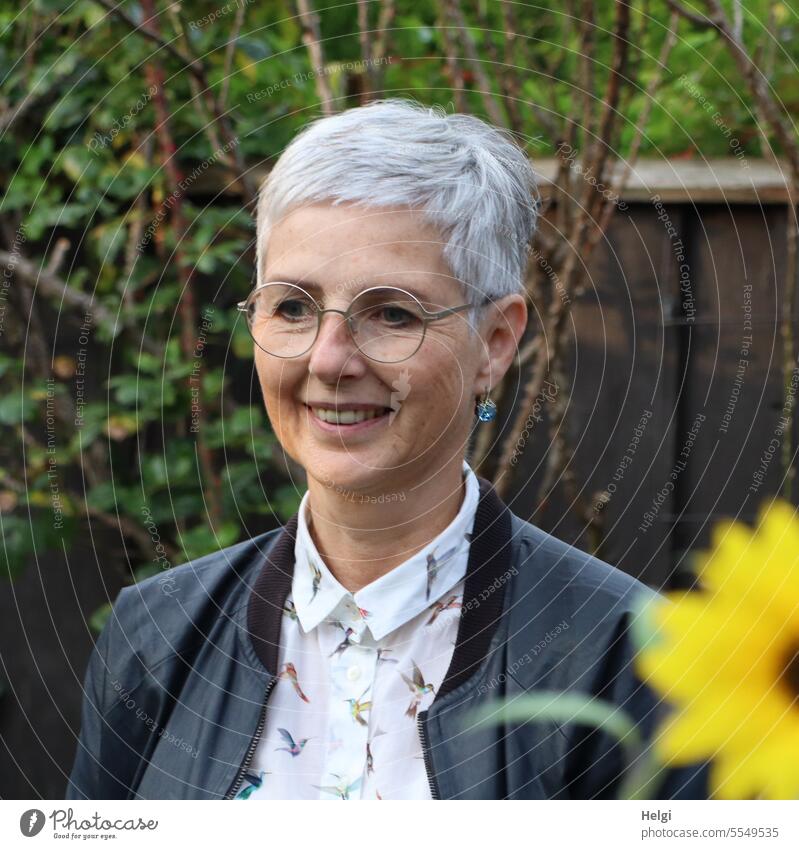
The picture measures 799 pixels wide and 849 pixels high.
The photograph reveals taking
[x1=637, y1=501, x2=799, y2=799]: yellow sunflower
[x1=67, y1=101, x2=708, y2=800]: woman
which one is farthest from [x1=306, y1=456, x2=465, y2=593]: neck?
[x1=637, y1=501, x2=799, y2=799]: yellow sunflower

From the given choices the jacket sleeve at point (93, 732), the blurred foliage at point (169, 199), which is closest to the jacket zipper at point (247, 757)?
the jacket sleeve at point (93, 732)

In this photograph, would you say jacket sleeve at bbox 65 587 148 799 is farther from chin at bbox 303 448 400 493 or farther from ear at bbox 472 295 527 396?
ear at bbox 472 295 527 396

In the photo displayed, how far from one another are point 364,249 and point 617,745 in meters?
0.31

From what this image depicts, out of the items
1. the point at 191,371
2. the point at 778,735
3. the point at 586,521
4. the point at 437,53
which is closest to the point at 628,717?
the point at 778,735

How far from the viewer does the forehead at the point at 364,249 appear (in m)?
0.58

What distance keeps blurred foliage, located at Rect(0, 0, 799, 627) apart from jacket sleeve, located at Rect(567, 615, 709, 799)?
472 millimetres

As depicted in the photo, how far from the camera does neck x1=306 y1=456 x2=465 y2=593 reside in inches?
25.5

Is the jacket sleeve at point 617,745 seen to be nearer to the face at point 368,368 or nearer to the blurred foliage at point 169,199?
the face at point 368,368

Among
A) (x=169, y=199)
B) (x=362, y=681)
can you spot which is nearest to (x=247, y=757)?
(x=362, y=681)

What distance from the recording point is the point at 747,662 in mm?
358

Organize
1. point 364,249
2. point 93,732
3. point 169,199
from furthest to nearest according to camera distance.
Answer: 1. point 169,199
2. point 93,732
3. point 364,249

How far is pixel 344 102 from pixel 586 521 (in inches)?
17.9

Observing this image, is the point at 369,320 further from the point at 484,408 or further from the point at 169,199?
the point at 169,199

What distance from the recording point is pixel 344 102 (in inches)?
40.4
